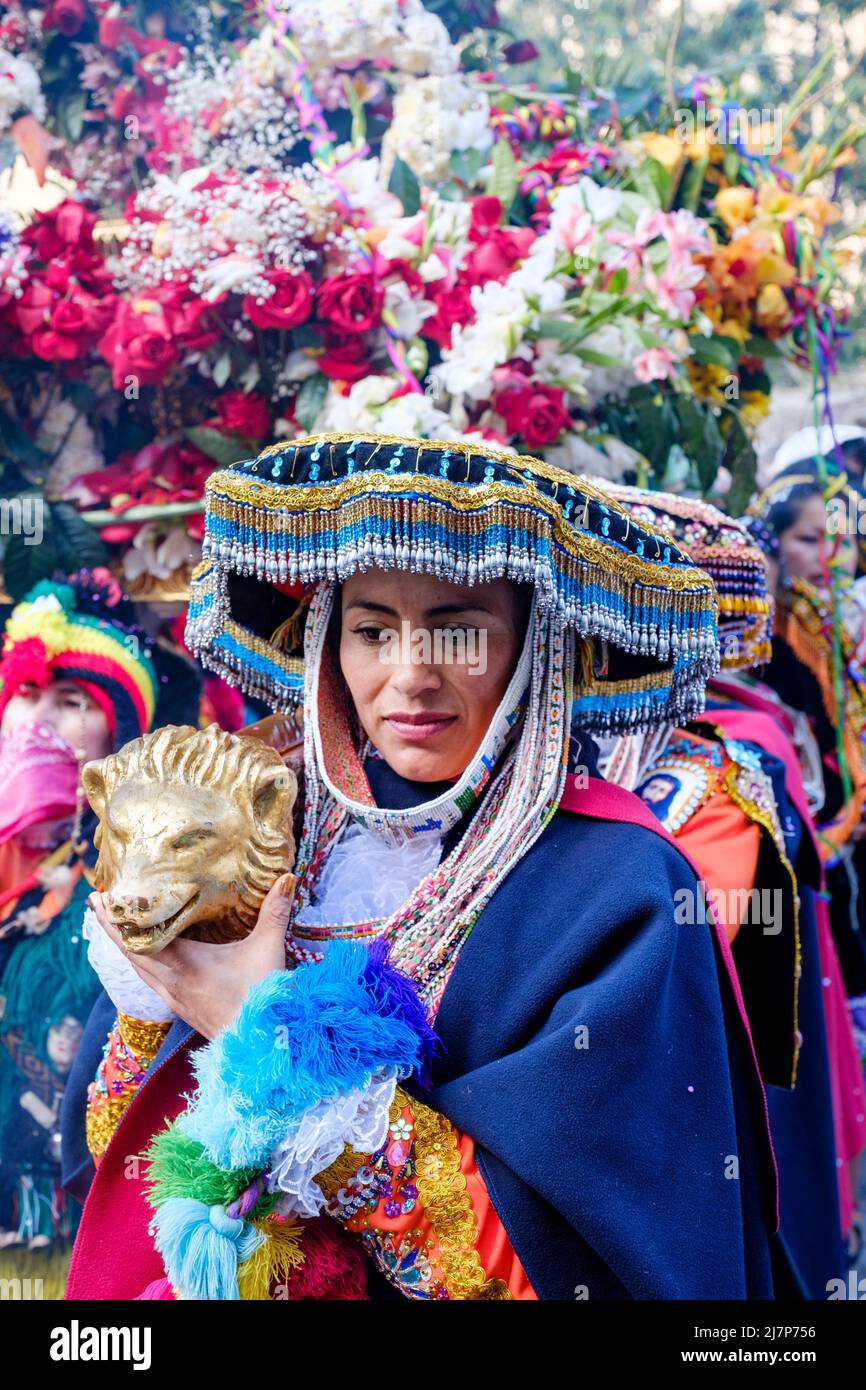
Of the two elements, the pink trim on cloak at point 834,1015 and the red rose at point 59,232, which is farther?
the pink trim on cloak at point 834,1015

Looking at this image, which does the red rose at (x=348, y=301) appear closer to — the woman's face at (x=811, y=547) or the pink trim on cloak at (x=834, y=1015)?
the pink trim on cloak at (x=834, y=1015)

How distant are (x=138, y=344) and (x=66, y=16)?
2.94ft

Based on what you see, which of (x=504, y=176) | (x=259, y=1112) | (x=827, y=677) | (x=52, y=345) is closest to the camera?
(x=259, y=1112)

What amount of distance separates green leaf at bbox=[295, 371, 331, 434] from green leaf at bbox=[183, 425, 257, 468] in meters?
0.14

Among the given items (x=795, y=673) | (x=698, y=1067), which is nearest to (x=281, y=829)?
(x=698, y=1067)

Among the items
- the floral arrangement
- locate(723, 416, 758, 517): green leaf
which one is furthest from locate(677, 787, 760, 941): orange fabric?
locate(723, 416, 758, 517): green leaf

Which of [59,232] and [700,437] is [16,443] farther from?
[700,437]

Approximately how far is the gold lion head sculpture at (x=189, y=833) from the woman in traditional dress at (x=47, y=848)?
1.23 meters

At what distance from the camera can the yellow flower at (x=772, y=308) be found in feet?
10.8

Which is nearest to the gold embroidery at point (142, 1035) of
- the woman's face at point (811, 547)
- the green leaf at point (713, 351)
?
the green leaf at point (713, 351)

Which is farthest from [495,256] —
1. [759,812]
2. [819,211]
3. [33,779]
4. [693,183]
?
[33,779]

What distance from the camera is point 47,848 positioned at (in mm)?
3076
